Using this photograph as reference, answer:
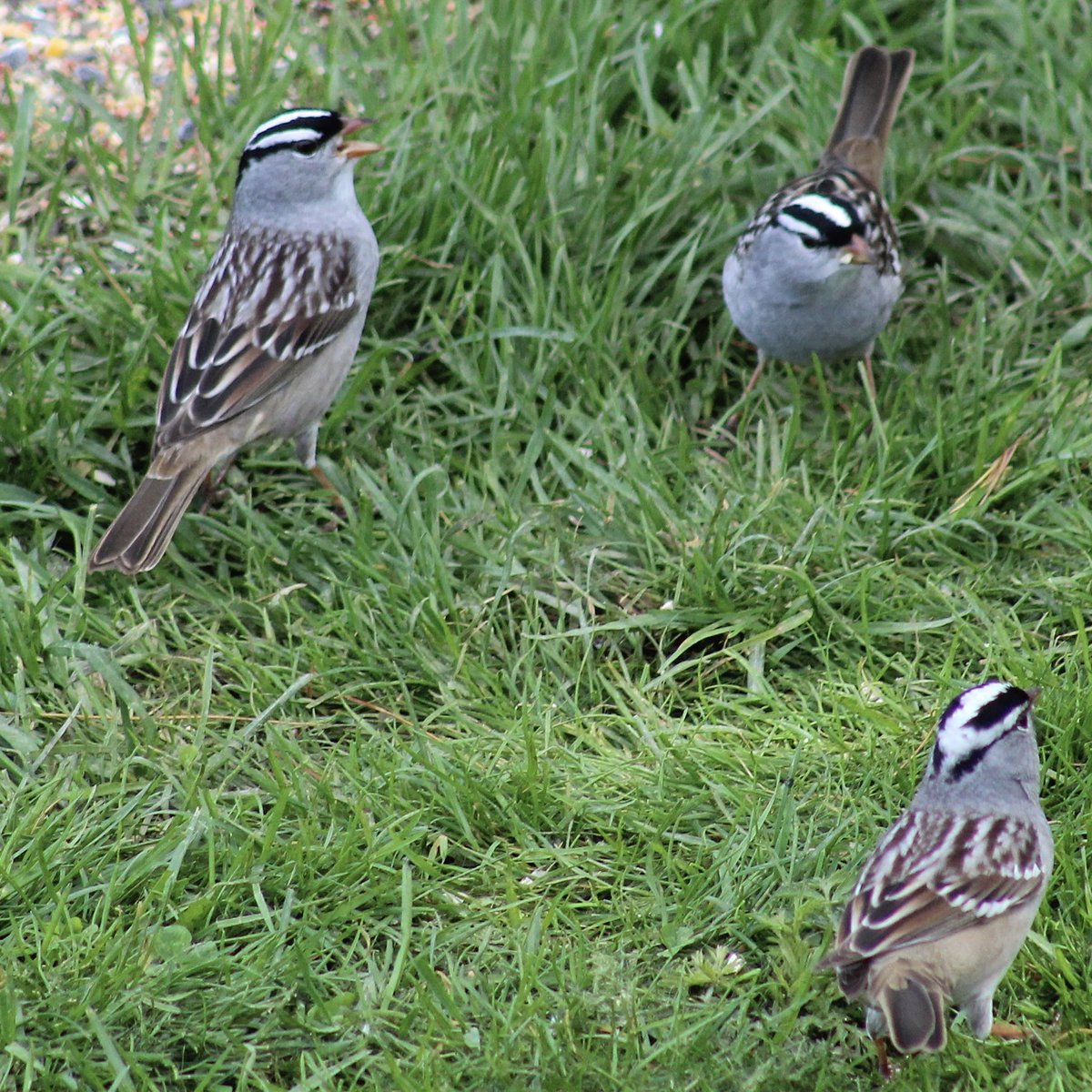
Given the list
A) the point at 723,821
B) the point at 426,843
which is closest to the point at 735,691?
the point at 723,821

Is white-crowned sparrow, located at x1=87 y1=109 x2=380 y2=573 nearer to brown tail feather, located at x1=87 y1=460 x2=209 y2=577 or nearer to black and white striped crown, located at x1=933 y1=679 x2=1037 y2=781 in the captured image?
brown tail feather, located at x1=87 y1=460 x2=209 y2=577

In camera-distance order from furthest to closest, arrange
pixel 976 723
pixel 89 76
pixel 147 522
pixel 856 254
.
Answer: pixel 89 76 < pixel 856 254 < pixel 147 522 < pixel 976 723

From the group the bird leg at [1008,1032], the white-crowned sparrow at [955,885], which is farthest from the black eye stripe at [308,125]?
the bird leg at [1008,1032]

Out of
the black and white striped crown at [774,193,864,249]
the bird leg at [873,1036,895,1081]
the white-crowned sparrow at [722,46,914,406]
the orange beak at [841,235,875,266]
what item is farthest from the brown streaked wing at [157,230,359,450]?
the bird leg at [873,1036,895,1081]

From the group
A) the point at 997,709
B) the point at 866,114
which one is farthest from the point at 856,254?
the point at 997,709

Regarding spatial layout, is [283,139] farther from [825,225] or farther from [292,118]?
[825,225]

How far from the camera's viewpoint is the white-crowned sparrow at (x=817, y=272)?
5.72m

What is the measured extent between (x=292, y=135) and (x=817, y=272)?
2.01m

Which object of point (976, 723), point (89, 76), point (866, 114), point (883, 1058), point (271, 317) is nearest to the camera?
point (883, 1058)

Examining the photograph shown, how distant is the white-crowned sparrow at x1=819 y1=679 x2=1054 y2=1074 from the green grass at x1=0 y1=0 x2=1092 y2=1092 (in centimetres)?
24

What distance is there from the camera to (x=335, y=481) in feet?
19.0

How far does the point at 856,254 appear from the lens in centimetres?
565

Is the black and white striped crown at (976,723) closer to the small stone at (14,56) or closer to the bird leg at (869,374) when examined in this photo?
the bird leg at (869,374)

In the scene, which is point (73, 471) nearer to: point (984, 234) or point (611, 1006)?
point (611, 1006)
